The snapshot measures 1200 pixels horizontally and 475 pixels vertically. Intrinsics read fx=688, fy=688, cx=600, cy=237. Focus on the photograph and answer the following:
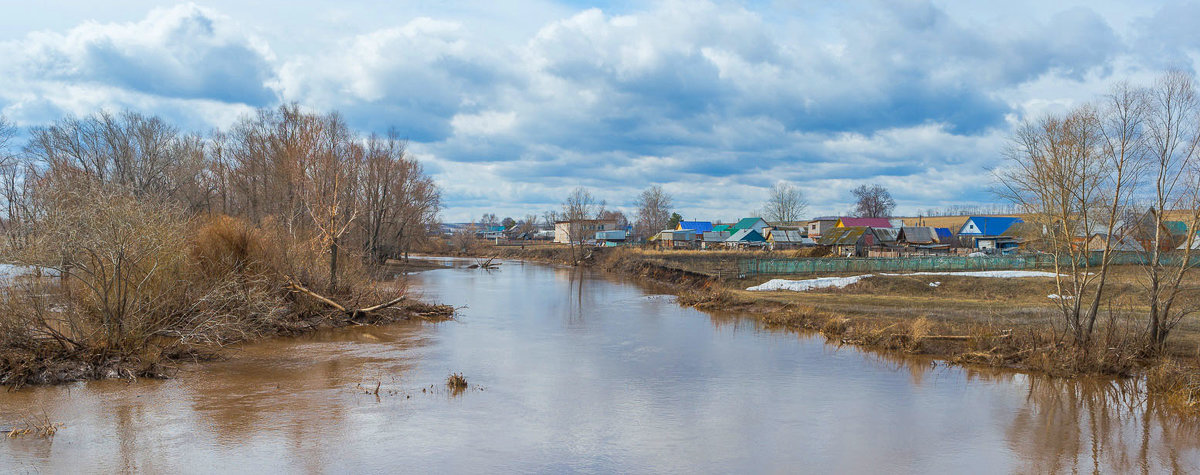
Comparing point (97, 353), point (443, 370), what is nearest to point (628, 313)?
point (443, 370)

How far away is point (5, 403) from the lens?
11523 millimetres

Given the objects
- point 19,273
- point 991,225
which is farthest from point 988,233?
point 19,273

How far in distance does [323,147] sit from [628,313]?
17480 mm

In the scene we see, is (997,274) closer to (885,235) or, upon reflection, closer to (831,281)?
(831,281)

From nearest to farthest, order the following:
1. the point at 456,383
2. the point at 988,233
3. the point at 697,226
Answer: the point at 456,383
the point at 988,233
the point at 697,226

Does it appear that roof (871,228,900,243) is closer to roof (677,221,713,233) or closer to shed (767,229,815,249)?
shed (767,229,815,249)

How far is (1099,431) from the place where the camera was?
1098 cm

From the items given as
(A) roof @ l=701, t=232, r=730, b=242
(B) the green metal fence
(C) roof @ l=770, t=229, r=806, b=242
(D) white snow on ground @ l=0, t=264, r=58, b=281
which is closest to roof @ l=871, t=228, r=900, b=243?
(C) roof @ l=770, t=229, r=806, b=242

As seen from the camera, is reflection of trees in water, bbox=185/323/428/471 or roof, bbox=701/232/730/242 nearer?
reflection of trees in water, bbox=185/323/428/471

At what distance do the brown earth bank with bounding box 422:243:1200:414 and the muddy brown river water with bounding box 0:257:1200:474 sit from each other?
0.74m

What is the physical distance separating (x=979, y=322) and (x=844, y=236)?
117 ft

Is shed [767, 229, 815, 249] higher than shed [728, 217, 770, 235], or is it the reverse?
shed [728, 217, 770, 235]

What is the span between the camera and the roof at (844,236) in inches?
2104

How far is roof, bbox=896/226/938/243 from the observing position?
59656mm
